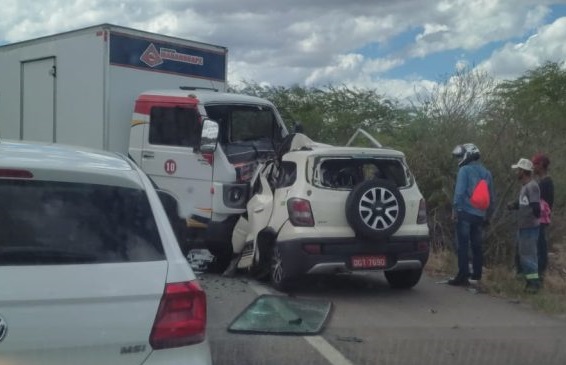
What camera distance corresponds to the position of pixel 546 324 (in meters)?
8.66

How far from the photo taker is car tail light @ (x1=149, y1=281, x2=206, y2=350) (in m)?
3.71

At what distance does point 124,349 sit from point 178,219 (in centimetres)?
285

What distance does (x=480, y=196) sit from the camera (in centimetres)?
1031

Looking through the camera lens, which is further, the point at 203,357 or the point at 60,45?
the point at 60,45

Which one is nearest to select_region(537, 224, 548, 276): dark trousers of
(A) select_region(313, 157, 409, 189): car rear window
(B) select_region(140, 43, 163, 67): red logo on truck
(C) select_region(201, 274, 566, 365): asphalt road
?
(C) select_region(201, 274, 566, 365): asphalt road

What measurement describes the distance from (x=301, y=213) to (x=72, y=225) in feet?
19.2

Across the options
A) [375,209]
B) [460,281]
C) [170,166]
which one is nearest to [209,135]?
[170,166]

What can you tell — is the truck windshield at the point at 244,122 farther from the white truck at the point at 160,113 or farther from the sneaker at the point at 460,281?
the sneaker at the point at 460,281

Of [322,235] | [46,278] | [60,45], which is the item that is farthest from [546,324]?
[60,45]

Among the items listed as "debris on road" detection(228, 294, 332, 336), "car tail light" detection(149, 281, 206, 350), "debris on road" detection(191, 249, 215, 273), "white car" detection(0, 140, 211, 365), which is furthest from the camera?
"debris on road" detection(191, 249, 215, 273)

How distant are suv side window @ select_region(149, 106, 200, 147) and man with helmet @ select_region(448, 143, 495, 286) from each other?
11.8 feet

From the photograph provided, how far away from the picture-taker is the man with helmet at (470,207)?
10422mm

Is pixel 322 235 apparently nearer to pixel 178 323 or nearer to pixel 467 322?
pixel 467 322

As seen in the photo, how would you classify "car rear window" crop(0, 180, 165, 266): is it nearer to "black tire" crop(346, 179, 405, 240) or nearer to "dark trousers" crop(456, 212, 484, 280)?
"black tire" crop(346, 179, 405, 240)
